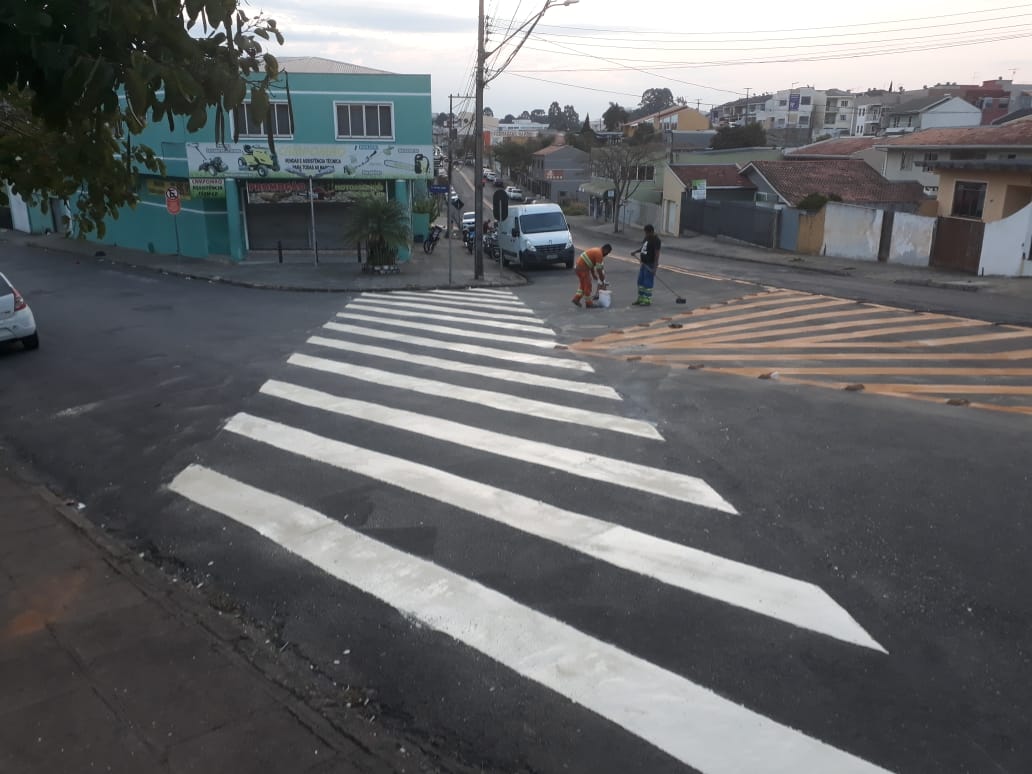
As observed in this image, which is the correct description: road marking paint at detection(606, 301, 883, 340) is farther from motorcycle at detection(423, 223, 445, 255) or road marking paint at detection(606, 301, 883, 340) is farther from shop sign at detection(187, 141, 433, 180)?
motorcycle at detection(423, 223, 445, 255)

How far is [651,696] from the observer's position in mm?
4965

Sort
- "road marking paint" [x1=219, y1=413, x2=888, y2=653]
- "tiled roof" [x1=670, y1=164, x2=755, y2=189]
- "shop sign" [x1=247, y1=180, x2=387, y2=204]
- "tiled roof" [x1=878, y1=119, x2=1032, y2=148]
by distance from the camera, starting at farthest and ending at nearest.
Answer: "tiled roof" [x1=670, y1=164, x2=755, y2=189], "tiled roof" [x1=878, y1=119, x2=1032, y2=148], "shop sign" [x1=247, y1=180, x2=387, y2=204], "road marking paint" [x1=219, y1=413, x2=888, y2=653]

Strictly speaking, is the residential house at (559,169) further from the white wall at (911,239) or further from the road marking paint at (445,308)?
the road marking paint at (445,308)

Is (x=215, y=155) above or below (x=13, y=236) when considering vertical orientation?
above

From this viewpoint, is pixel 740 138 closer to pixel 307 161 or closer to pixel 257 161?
pixel 307 161

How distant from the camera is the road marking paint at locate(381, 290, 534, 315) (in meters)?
20.0

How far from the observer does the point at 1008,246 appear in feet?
80.6

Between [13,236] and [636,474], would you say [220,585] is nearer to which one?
[636,474]

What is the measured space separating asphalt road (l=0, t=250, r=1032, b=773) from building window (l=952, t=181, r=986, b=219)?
69.8 ft

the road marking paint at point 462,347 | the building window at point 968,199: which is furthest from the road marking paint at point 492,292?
the building window at point 968,199

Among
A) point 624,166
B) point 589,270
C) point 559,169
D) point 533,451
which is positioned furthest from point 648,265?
point 559,169

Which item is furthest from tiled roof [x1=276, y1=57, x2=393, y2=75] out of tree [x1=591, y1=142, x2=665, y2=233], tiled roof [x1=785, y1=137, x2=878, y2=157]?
tiled roof [x1=785, y1=137, x2=878, y2=157]

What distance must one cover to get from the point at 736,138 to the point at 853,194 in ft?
125

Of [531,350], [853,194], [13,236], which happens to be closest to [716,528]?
[531,350]
